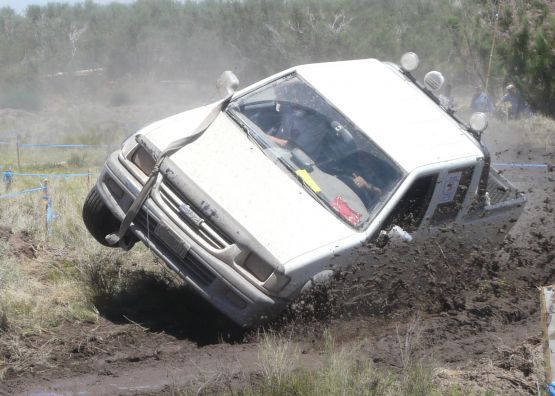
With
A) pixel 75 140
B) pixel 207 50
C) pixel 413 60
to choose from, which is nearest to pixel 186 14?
pixel 207 50

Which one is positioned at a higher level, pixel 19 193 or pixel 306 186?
pixel 306 186

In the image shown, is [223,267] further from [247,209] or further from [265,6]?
[265,6]

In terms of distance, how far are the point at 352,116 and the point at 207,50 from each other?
1111 inches

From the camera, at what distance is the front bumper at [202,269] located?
5.97 metres

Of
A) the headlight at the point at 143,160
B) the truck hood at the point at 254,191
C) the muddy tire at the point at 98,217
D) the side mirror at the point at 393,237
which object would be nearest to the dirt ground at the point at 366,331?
the side mirror at the point at 393,237

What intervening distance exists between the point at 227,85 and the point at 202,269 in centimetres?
189

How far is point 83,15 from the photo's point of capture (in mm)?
42000

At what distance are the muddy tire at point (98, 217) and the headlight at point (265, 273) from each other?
64.8 inches

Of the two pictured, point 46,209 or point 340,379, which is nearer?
point 340,379

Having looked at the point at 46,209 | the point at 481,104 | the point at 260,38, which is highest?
the point at 46,209

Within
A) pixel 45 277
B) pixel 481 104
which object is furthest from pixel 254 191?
pixel 481 104

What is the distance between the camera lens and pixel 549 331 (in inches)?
178

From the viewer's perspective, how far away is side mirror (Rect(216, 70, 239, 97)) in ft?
24.0

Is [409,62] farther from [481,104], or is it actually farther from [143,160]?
[481,104]
